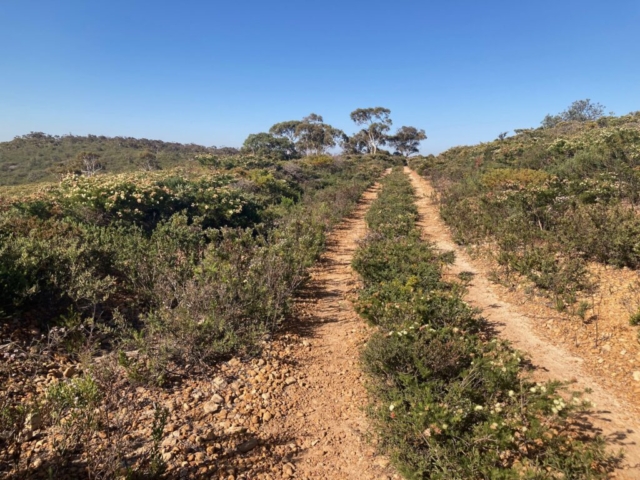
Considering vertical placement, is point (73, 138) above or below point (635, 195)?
above

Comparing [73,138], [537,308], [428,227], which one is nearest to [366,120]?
[73,138]

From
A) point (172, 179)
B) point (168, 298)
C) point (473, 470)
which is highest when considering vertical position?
point (172, 179)

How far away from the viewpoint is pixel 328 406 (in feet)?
11.9

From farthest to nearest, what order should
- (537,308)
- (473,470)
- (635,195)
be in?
(635,195) < (537,308) < (473,470)

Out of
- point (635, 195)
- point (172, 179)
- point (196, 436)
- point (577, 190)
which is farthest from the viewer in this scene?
point (172, 179)

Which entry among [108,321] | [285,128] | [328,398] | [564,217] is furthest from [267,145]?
[328,398]

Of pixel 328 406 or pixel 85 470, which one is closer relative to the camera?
pixel 85 470

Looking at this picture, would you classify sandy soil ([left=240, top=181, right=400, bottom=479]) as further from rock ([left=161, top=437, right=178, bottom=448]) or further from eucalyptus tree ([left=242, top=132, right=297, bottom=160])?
eucalyptus tree ([left=242, top=132, right=297, bottom=160])

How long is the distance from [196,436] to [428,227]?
34.0ft

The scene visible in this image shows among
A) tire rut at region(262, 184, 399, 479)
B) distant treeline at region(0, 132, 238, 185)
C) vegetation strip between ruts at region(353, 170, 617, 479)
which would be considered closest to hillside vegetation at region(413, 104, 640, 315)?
vegetation strip between ruts at region(353, 170, 617, 479)

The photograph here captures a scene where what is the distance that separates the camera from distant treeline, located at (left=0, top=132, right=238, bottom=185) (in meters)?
31.3

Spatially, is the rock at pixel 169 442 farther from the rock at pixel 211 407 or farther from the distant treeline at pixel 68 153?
the distant treeline at pixel 68 153

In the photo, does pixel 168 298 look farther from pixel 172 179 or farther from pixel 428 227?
pixel 428 227

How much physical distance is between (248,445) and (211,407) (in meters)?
0.61
